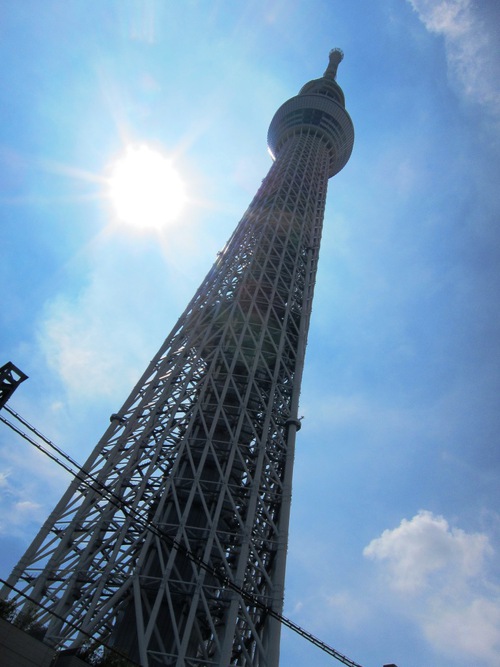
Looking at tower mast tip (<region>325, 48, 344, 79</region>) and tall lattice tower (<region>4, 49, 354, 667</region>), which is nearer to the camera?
tall lattice tower (<region>4, 49, 354, 667</region>)

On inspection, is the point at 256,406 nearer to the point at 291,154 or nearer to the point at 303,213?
the point at 303,213

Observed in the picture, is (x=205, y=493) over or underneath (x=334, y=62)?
underneath

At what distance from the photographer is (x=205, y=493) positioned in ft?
90.3

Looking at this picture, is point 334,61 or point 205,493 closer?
point 205,493

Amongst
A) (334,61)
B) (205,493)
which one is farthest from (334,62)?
(205,493)

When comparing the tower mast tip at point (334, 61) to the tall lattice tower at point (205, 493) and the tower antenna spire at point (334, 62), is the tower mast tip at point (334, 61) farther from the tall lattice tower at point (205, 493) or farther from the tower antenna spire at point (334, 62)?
the tall lattice tower at point (205, 493)

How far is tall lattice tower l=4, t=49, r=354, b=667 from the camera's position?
72.7 ft

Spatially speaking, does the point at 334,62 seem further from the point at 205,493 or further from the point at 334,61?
the point at 205,493

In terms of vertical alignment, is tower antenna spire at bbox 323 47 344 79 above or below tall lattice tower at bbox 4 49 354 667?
above

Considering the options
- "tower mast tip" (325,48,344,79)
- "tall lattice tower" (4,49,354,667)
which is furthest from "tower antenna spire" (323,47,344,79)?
"tall lattice tower" (4,49,354,667)

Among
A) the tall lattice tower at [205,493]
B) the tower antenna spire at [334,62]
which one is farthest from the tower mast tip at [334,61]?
the tall lattice tower at [205,493]

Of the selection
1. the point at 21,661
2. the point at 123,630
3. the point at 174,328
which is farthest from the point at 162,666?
the point at 174,328

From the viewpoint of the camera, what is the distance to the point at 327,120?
64688mm

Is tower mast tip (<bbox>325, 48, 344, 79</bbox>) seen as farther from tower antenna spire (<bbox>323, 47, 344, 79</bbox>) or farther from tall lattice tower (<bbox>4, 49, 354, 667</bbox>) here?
tall lattice tower (<bbox>4, 49, 354, 667</bbox>)
